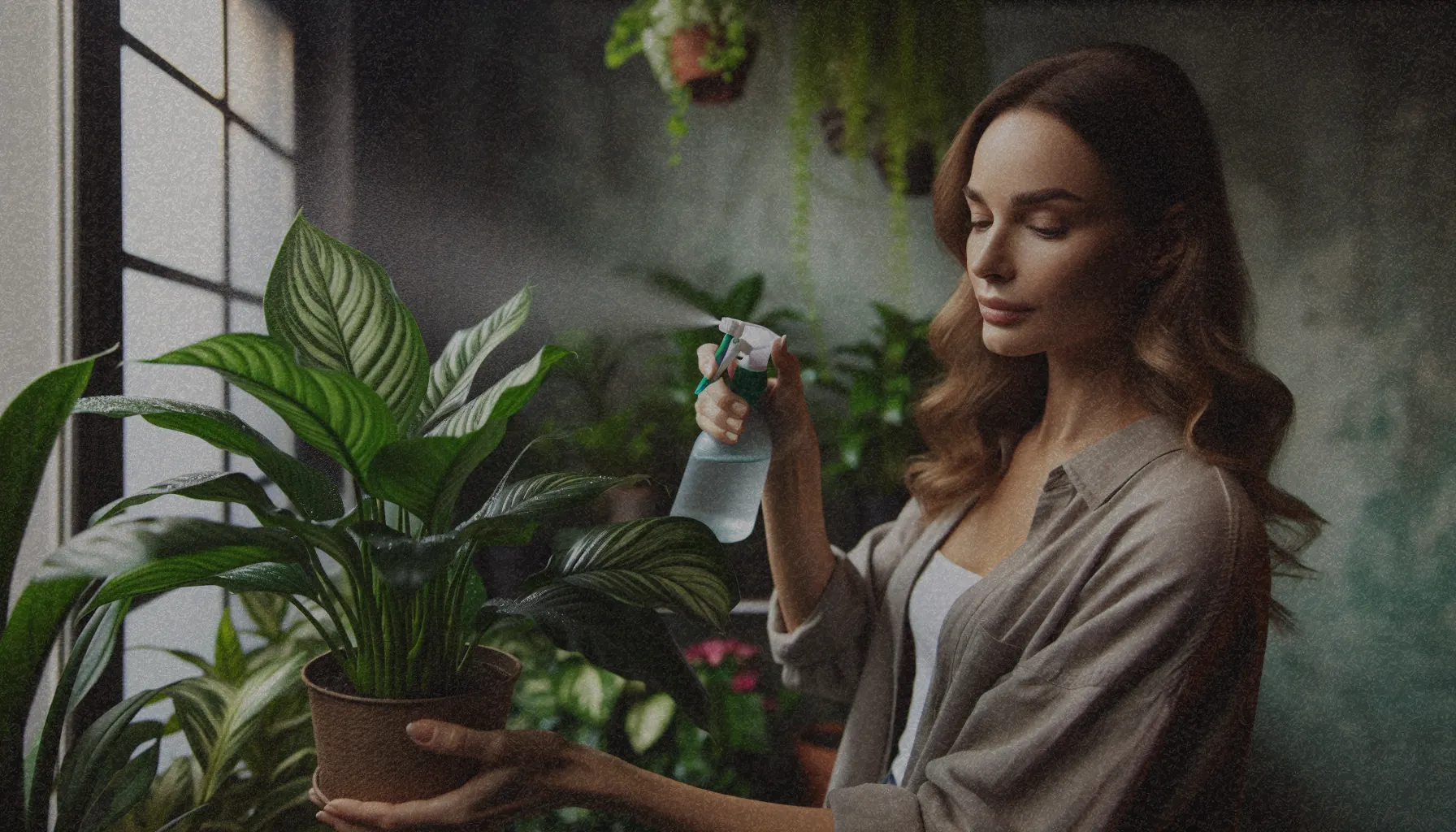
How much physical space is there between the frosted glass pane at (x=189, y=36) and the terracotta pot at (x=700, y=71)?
52 centimetres

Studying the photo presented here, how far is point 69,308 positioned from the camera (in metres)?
0.86

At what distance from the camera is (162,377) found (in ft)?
3.20

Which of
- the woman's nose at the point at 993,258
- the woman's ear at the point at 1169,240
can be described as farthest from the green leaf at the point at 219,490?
the woman's ear at the point at 1169,240

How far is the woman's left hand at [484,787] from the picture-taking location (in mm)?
583

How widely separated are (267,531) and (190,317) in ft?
1.83

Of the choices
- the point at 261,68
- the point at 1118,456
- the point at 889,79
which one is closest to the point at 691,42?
the point at 889,79

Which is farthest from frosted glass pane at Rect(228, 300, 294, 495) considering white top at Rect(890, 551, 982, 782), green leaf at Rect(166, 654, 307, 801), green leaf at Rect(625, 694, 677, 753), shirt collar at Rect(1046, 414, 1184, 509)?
shirt collar at Rect(1046, 414, 1184, 509)

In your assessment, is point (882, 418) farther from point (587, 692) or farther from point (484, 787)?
point (484, 787)

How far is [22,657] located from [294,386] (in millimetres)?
330

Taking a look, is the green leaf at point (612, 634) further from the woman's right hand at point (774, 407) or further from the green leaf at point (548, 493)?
the woman's right hand at point (774, 407)

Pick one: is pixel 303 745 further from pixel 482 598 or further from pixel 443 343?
pixel 443 343

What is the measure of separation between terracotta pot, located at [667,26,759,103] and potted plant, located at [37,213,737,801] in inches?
24.3

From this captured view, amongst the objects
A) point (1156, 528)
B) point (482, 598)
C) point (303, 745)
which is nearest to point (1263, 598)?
point (1156, 528)

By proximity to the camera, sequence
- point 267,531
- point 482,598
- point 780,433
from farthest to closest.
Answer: point 780,433 < point 482,598 < point 267,531
